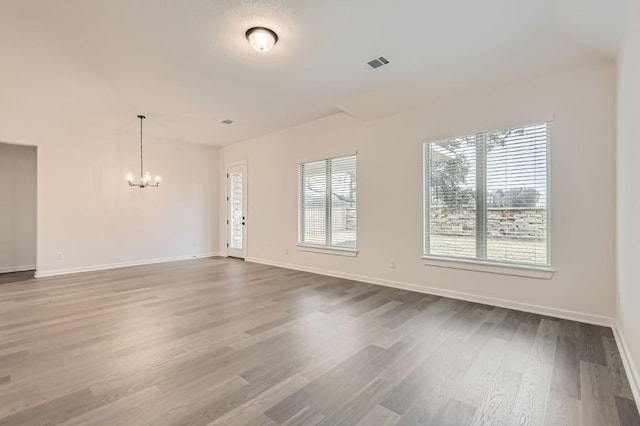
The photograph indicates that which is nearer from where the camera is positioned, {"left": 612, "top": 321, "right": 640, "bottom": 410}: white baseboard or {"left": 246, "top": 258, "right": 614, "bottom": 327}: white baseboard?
{"left": 612, "top": 321, "right": 640, "bottom": 410}: white baseboard

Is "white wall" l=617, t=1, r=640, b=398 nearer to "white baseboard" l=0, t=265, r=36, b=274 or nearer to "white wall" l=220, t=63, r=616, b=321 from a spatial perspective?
"white wall" l=220, t=63, r=616, b=321

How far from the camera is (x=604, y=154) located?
3.18m

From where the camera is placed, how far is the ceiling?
2.59 m

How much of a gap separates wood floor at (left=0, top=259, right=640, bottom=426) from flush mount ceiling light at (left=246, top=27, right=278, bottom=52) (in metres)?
2.78

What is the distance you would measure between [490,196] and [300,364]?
313 centimetres

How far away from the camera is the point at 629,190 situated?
2.34 m

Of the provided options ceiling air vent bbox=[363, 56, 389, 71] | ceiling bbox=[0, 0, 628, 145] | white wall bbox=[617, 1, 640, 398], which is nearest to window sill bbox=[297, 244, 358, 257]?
ceiling bbox=[0, 0, 628, 145]

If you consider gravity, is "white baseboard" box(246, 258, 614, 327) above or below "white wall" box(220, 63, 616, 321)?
below

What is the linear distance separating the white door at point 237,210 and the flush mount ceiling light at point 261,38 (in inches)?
188

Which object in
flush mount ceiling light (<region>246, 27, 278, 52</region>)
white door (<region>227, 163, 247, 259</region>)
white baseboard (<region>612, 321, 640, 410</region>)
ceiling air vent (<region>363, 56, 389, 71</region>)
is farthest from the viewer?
white door (<region>227, 163, 247, 259</region>)

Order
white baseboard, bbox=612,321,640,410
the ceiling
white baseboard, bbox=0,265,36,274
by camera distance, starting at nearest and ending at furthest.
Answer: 1. white baseboard, bbox=612,321,640,410
2. the ceiling
3. white baseboard, bbox=0,265,36,274

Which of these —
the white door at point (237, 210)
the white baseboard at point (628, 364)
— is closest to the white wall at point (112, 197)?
the white door at point (237, 210)

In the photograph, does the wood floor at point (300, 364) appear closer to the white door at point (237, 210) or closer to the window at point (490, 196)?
the window at point (490, 196)

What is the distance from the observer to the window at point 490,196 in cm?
359
